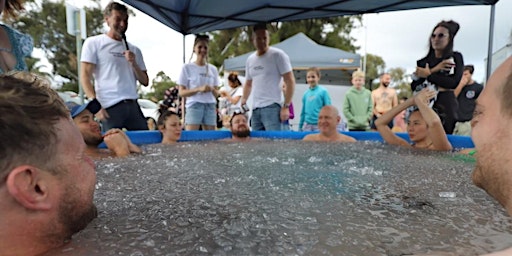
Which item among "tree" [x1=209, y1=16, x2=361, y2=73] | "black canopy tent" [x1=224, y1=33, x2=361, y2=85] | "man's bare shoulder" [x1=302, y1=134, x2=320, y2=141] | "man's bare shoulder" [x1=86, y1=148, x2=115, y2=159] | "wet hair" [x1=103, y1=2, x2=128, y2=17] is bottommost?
"man's bare shoulder" [x1=86, y1=148, x2=115, y2=159]

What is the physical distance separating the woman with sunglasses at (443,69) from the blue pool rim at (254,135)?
0.32 m

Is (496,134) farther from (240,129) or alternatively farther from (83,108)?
(240,129)

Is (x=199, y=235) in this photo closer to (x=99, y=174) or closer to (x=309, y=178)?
(x=309, y=178)

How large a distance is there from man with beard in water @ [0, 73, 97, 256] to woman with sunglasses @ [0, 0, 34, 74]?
3.68 ft

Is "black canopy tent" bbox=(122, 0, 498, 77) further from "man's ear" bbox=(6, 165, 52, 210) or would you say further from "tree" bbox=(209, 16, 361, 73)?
"tree" bbox=(209, 16, 361, 73)

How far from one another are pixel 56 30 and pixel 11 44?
66.6 ft

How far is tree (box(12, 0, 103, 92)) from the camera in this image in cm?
1803

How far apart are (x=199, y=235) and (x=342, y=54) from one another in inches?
339

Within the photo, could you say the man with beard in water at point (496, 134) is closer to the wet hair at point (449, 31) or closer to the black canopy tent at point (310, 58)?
the wet hair at point (449, 31)

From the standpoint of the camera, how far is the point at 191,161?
8.80ft

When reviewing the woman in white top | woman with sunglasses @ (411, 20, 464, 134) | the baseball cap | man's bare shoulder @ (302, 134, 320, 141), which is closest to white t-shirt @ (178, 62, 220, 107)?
the woman in white top

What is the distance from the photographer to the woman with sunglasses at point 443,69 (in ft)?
10.5

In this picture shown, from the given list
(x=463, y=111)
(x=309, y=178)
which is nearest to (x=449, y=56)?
(x=463, y=111)

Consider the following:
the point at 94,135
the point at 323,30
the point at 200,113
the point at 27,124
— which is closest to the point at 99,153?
the point at 94,135
